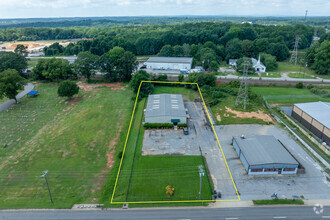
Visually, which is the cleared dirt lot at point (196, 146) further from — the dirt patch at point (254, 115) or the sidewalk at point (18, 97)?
the sidewalk at point (18, 97)

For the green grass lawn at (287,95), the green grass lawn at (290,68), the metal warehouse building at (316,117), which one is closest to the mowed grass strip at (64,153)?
the metal warehouse building at (316,117)

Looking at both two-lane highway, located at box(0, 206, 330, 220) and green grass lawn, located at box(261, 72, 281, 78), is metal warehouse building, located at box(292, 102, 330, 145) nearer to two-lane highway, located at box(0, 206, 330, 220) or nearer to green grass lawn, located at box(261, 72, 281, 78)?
two-lane highway, located at box(0, 206, 330, 220)

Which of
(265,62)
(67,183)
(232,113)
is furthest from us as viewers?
(265,62)

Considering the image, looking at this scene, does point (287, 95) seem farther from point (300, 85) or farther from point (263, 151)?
point (263, 151)

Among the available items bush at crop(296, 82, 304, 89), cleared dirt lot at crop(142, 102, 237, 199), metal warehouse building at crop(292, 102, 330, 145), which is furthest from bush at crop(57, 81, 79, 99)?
bush at crop(296, 82, 304, 89)

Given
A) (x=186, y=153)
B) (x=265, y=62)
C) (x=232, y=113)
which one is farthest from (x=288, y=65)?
(x=186, y=153)

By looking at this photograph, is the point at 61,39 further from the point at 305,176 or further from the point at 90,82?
the point at 305,176
